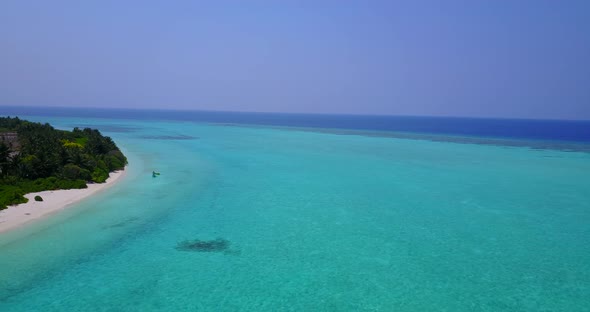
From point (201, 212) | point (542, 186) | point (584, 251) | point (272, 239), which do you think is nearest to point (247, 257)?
point (272, 239)

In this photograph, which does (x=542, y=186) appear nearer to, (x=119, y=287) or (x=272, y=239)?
(x=272, y=239)

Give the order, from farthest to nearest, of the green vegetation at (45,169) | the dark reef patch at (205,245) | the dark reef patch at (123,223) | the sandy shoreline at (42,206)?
the green vegetation at (45,169)
the dark reef patch at (123,223)
the sandy shoreline at (42,206)
the dark reef patch at (205,245)

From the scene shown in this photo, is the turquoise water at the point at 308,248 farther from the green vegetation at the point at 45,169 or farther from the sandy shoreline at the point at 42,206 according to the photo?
the green vegetation at the point at 45,169

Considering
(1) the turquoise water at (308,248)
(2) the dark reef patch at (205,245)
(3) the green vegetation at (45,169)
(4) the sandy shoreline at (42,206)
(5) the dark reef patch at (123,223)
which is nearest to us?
(1) the turquoise water at (308,248)

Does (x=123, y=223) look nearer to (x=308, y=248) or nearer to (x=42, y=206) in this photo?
(x=42, y=206)

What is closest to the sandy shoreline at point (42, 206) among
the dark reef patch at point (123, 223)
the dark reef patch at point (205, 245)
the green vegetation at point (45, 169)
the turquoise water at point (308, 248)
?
the green vegetation at point (45, 169)
